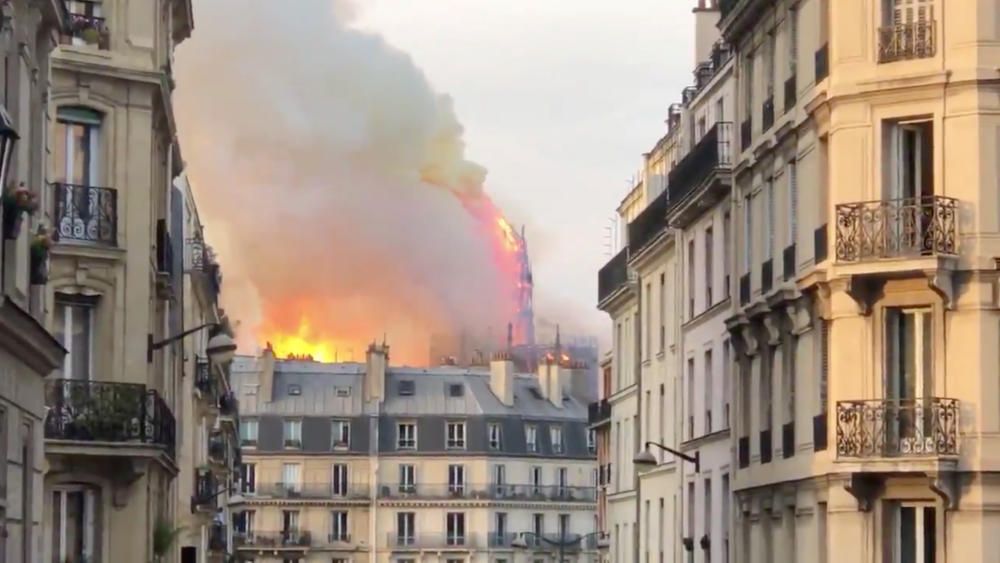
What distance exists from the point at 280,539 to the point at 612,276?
191ft

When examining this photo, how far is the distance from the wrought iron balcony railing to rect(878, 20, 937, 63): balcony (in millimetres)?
10817

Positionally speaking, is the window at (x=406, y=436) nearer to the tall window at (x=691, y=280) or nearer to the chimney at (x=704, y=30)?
the chimney at (x=704, y=30)

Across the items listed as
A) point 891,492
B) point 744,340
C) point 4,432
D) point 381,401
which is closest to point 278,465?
point 381,401

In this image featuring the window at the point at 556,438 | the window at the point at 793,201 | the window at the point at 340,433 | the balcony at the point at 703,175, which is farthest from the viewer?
the window at the point at 556,438

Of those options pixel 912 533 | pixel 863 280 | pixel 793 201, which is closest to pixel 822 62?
Answer: pixel 793 201

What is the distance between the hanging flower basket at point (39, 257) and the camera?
2236cm

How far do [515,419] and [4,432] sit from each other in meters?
96.3

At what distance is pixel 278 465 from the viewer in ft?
374

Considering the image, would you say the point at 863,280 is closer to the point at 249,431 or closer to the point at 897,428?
the point at 897,428

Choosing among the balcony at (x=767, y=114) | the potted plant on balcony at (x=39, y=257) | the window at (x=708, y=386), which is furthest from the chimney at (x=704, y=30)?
the potted plant on balcony at (x=39, y=257)

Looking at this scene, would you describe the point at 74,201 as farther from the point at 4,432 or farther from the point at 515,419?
the point at 515,419

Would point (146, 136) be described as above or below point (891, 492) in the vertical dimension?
above

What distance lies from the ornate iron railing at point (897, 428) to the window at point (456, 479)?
8571cm

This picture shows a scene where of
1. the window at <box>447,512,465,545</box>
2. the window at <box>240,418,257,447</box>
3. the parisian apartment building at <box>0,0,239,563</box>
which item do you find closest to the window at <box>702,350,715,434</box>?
the parisian apartment building at <box>0,0,239,563</box>
